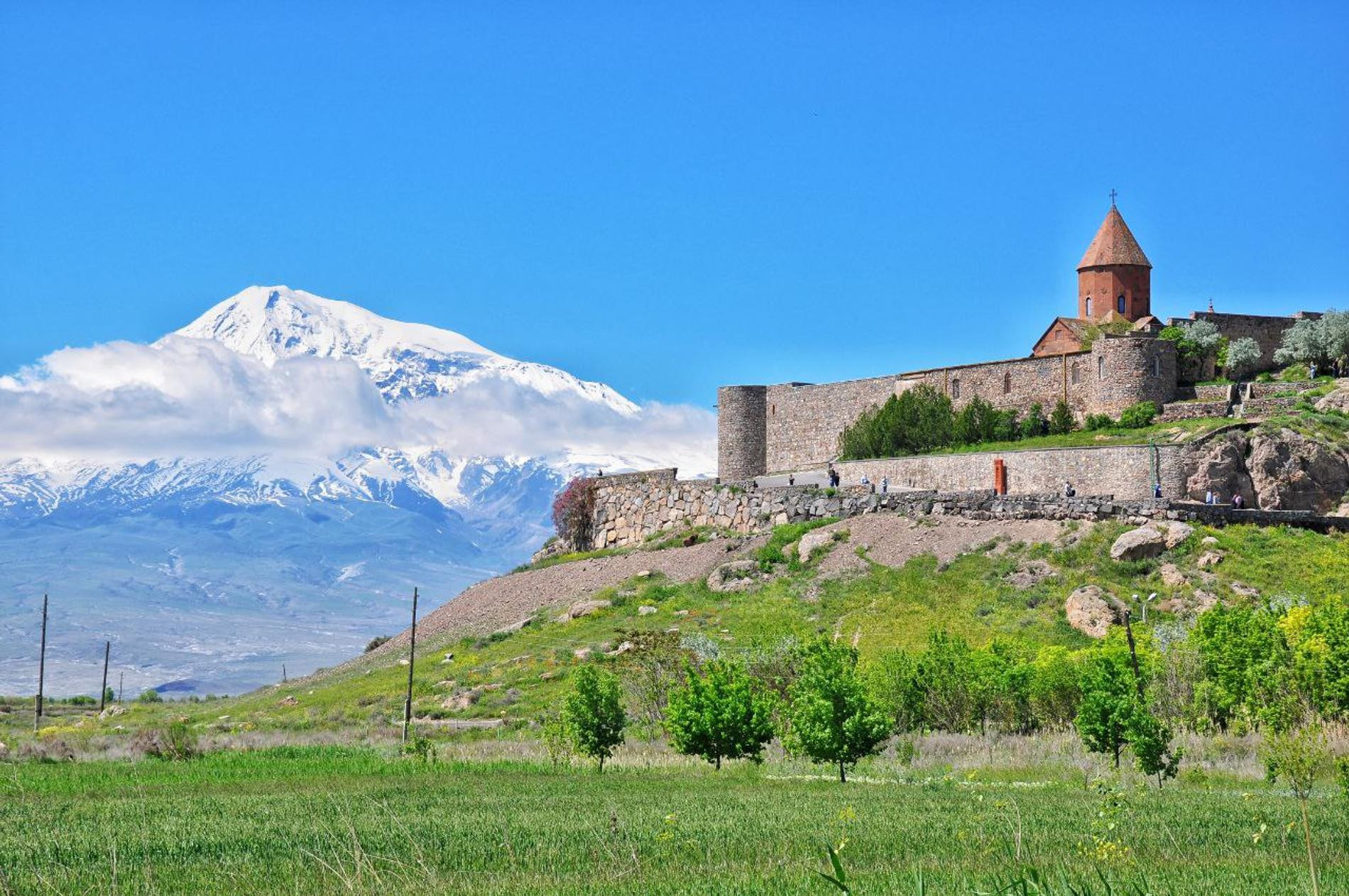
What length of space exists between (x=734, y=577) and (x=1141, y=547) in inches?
573

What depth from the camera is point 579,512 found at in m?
75.5

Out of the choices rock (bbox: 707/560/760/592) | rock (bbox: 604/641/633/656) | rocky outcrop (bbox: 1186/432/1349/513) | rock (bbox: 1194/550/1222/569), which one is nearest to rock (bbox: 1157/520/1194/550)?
rock (bbox: 1194/550/1222/569)

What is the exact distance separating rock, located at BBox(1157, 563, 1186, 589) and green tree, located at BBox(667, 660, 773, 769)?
17851mm

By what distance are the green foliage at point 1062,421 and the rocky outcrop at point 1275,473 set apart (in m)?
10.7

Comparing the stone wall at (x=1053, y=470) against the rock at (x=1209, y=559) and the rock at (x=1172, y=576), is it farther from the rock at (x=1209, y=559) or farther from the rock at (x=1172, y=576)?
the rock at (x=1172, y=576)

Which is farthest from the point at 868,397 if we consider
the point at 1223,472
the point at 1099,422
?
the point at 1223,472

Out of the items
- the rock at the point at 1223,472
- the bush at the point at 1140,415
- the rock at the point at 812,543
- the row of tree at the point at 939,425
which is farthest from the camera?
the row of tree at the point at 939,425

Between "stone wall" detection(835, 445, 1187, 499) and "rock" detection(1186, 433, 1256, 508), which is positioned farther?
"stone wall" detection(835, 445, 1187, 499)

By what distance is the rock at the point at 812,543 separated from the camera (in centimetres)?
A: 5712

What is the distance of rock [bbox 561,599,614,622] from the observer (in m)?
58.0

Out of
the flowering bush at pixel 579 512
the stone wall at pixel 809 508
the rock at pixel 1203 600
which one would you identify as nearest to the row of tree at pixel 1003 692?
the rock at pixel 1203 600

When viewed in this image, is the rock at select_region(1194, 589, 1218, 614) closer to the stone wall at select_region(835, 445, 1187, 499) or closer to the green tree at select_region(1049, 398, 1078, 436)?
the stone wall at select_region(835, 445, 1187, 499)

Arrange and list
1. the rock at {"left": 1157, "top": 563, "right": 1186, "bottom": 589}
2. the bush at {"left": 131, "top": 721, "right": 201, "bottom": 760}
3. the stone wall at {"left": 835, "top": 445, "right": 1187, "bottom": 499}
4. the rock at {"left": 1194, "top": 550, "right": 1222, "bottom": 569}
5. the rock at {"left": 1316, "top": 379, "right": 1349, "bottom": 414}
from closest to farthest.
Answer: the bush at {"left": 131, "top": 721, "right": 201, "bottom": 760} < the rock at {"left": 1157, "top": 563, "right": 1186, "bottom": 589} < the rock at {"left": 1194, "top": 550, "right": 1222, "bottom": 569} < the stone wall at {"left": 835, "top": 445, "right": 1187, "bottom": 499} < the rock at {"left": 1316, "top": 379, "right": 1349, "bottom": 414}

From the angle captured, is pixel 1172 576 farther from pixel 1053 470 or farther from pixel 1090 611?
pixel 1053 470
